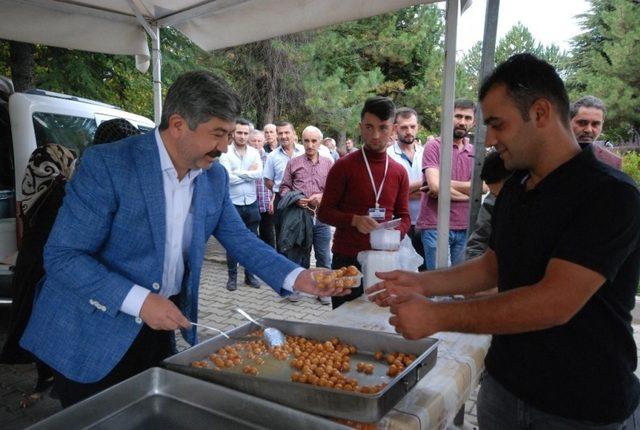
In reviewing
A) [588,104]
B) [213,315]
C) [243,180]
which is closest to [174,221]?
[588,104]

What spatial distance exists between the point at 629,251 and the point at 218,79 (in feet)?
4.90

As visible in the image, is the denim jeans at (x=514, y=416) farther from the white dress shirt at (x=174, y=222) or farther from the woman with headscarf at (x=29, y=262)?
the woman with headscarf at (x=29, y=262)

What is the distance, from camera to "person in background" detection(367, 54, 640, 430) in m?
1.31

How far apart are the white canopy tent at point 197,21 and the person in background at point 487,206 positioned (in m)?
0.34

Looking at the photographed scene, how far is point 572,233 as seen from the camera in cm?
132

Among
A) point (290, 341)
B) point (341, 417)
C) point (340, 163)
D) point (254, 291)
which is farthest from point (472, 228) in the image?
point (254, 291)

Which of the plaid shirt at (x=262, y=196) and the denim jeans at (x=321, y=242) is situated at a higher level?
the plaid shirt at (x=262, y=196)

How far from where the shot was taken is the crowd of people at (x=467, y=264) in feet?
4.47

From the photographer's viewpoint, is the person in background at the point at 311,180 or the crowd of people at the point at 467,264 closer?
the crowd of people at the point at 467,264

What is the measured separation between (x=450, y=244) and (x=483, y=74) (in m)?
1.87

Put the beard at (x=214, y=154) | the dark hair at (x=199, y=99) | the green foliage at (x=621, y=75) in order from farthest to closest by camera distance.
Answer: the green foliage at (x=621, y=75)
the beard at (x=214, y=154)
the dark hair at (x=199, y=99)

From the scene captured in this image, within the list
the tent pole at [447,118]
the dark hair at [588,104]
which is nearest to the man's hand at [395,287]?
the tent pole at [447,118]

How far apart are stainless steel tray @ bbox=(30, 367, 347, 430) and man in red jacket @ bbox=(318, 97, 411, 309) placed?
1.93m

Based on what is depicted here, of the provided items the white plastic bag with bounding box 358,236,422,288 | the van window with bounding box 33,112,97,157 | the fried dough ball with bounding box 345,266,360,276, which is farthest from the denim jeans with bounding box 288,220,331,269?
the fried dough ball with bounding box 345,266,360,276
